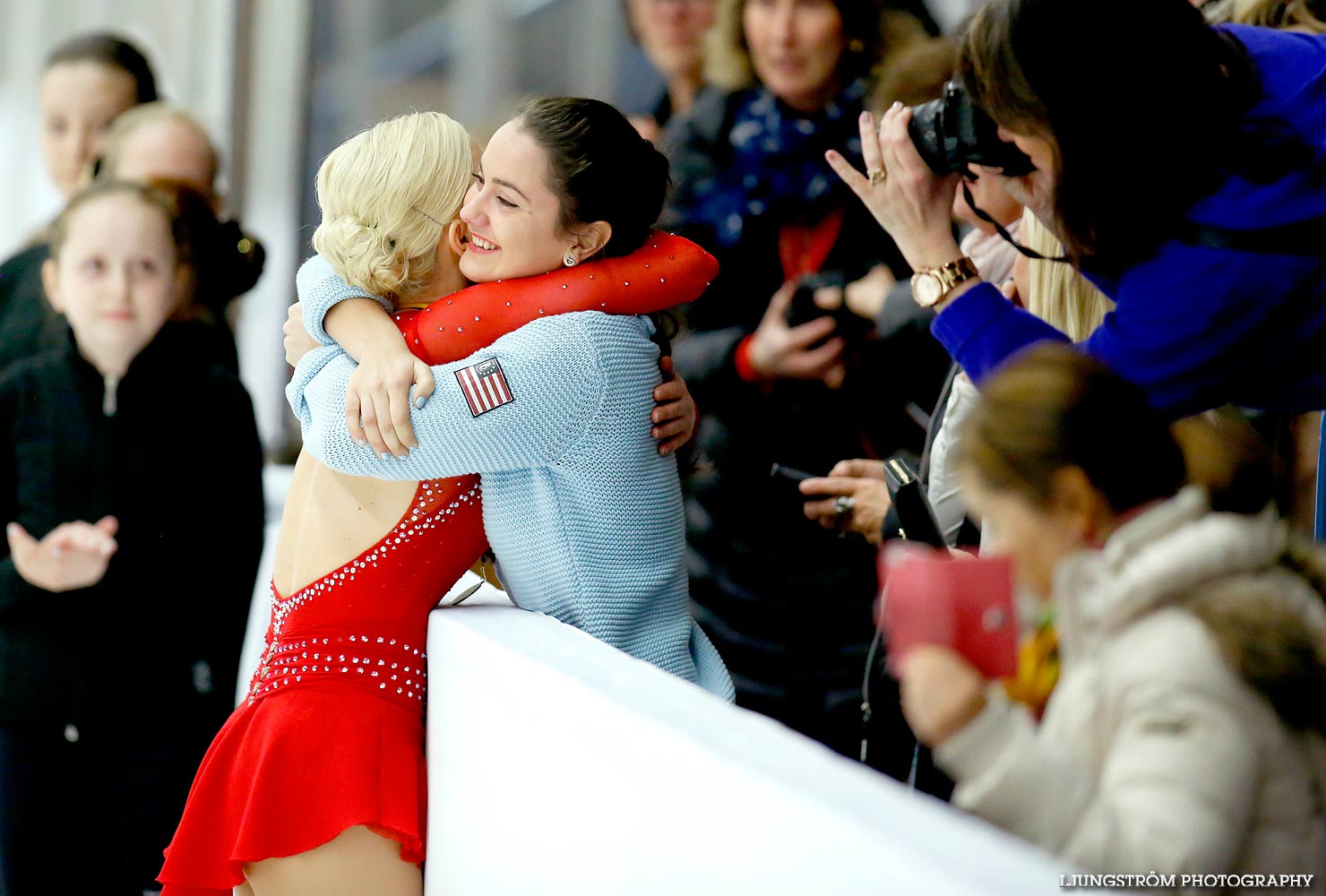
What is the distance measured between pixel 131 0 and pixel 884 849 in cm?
625

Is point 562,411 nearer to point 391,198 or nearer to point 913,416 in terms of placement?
point 391,198

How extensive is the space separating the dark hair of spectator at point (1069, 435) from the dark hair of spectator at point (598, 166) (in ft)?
2.25

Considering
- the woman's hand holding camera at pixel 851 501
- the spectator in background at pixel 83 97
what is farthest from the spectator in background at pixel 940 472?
the spectator in background at pixel 83 97

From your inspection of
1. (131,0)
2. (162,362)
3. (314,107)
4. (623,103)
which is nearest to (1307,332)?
(162,362)

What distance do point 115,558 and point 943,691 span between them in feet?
6.00

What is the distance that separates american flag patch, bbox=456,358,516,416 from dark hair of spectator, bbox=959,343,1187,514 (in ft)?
1.93

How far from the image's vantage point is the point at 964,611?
0.91m

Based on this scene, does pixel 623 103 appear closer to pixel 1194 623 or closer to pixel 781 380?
pixel 781 380

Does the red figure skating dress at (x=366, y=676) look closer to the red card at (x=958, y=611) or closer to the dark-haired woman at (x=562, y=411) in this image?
the dark-haired woman at (x=562, y=411)

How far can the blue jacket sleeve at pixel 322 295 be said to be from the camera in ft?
5.15

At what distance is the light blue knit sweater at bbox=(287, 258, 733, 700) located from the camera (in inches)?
57.0

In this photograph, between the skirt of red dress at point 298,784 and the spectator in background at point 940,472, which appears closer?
the skirt of red dress at point 298,784

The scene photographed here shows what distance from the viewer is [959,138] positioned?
4.72 ft

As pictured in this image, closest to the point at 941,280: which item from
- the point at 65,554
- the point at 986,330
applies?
the point at 986,330
